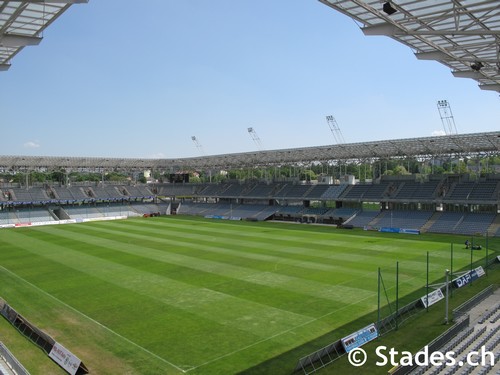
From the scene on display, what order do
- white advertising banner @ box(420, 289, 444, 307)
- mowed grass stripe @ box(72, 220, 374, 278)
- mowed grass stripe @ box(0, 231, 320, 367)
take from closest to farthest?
1. mowed grass stripe @ box(0, 231, 320, 367)
2. white advertising banner @ box(420, 289, 444, 307)
3. mowed grass stripe @ box(72, 220, 374, 278)

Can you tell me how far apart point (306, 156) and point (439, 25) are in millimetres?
47667

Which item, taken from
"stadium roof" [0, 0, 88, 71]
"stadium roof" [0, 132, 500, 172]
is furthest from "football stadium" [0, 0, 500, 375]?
"stadium roof" [0, 132, 500, 172]

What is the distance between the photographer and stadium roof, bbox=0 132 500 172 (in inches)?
1917

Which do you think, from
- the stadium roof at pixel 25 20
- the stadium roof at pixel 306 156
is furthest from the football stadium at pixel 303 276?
the stadium roof at pixel 306 156

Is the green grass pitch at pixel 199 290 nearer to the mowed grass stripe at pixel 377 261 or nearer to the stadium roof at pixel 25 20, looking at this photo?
the mowed grass stripe at pixel 377 261

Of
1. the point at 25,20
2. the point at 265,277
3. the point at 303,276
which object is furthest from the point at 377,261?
the point at 25,20

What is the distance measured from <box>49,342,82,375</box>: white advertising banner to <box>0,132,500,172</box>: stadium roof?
141ft

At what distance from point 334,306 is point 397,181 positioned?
43.6 m

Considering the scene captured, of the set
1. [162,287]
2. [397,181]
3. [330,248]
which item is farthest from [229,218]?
[162,287]

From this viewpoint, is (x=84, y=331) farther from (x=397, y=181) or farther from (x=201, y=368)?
(x=397, y=181)

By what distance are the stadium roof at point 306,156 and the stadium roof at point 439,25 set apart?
29.1 metres

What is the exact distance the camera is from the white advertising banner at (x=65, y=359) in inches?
591

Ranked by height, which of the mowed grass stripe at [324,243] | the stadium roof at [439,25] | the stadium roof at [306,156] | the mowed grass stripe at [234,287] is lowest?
the mowed grass stripe at [234,287]

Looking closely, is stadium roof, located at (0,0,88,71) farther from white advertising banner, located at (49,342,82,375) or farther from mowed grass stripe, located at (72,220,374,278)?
mowed grass stripe, located at (72,220,374,278)
